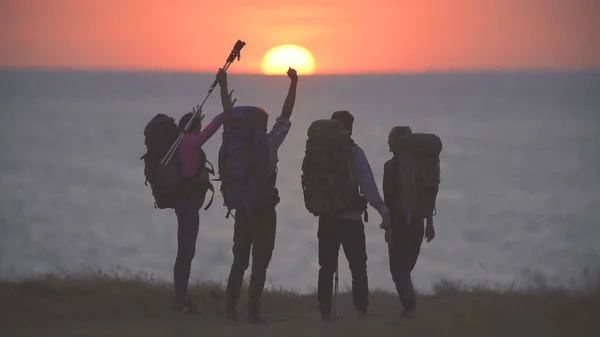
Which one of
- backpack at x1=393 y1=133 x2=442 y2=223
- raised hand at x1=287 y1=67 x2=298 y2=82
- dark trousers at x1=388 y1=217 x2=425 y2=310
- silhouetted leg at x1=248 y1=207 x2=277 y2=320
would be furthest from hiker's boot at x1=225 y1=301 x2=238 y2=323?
raised hand at x1=287 y1=67 x2=298 y2=82

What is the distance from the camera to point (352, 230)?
1211 cm

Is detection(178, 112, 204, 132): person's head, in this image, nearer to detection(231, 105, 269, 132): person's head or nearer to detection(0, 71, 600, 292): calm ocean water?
detection(231, 105, 269, 132): person's head

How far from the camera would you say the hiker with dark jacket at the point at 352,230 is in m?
12.0

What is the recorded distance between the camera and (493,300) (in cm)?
1420

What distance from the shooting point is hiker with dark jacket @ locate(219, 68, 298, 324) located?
11961mm

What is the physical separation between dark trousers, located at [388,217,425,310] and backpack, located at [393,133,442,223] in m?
0.10

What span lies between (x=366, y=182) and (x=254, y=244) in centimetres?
116

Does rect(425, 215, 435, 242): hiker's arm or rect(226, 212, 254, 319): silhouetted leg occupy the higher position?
rect(425, 215, 435, 242): hiker's arm

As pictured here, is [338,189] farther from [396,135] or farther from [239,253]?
[239,253]

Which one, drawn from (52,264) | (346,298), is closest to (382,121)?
(52,264)

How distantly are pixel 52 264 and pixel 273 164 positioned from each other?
1610 centimetres

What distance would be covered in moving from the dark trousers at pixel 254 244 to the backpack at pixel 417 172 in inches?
48.2

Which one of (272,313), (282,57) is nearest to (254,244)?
(272,313)

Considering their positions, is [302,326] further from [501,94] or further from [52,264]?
[501,94]
